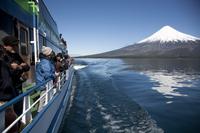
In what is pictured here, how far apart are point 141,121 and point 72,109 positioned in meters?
2.90

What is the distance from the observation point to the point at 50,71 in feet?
19.3

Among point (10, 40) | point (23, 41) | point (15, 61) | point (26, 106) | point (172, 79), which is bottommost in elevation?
point (172, 79)

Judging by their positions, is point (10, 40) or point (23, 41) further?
point (23, 41)

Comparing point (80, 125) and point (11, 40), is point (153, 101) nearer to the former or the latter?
point (80, 125)

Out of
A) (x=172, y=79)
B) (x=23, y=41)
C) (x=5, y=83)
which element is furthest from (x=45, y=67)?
(x=172, y=79)

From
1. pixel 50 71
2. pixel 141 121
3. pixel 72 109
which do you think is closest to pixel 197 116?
pixel 141 121

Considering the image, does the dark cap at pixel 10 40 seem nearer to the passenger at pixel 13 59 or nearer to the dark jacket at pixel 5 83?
the passenger at pixel 13 59

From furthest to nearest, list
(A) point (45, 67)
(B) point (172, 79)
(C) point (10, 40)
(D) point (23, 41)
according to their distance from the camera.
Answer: (B) point (172, 79) < (D) point (23, 41) < (A) point (45, 67) < (C) point (10, 40)

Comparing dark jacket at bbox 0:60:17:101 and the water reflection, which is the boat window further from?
the water reflection

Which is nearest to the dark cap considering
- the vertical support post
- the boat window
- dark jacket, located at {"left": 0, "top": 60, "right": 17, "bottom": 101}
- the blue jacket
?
dark jacket, located at {"left": 0, "top": 60, "right": 17, "bottom": 101}

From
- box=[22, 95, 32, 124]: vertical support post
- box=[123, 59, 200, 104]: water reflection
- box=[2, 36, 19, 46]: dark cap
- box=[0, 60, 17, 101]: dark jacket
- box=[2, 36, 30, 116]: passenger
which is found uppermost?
box=[2, 36, 19, 46]: dark cap

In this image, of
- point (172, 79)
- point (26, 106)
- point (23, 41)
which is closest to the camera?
point (26, 106)

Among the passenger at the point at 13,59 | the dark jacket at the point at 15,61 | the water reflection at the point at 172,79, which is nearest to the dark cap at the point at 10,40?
the passenger at the point at 13,59

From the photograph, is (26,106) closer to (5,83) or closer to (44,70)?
(5,83)
